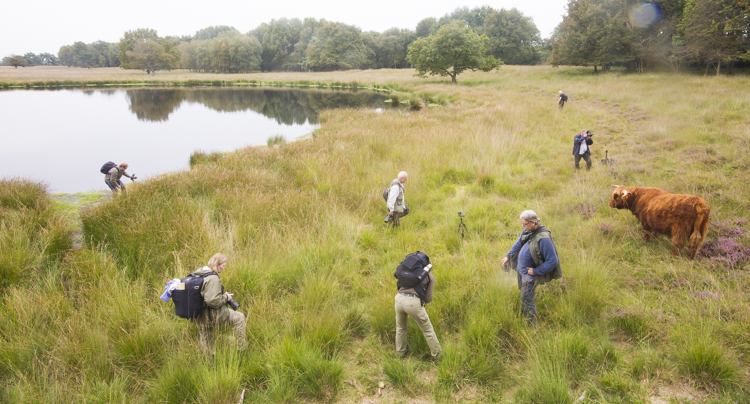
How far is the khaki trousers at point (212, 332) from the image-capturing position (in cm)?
350

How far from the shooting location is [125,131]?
22.1 meters

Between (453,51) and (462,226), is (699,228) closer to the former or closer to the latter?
(462,226)

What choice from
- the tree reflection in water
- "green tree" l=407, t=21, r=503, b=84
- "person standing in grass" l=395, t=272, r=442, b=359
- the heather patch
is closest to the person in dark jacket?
the heather patch

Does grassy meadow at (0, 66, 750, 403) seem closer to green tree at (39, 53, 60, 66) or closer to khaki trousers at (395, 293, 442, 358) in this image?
khaki trousers at (395, 293, 442, 358)

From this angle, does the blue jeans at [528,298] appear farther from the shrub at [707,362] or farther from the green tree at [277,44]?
the green tree at [277,44]

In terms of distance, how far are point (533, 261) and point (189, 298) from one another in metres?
3.69

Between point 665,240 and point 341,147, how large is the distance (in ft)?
32.4

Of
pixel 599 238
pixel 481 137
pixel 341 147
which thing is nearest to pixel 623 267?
pixel 599 238

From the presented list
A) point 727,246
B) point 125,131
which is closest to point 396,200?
point 727,246

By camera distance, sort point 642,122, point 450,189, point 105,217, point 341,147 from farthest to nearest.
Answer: point 642,122 → point 341,147 → point 450,189 → point 105,217

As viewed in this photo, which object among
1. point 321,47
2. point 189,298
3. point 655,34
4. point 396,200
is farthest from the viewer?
point 321,47

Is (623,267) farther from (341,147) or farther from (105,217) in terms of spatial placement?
(341,147)

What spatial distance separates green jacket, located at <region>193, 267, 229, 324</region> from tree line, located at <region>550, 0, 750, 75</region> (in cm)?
3371

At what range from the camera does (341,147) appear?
1299 cm
